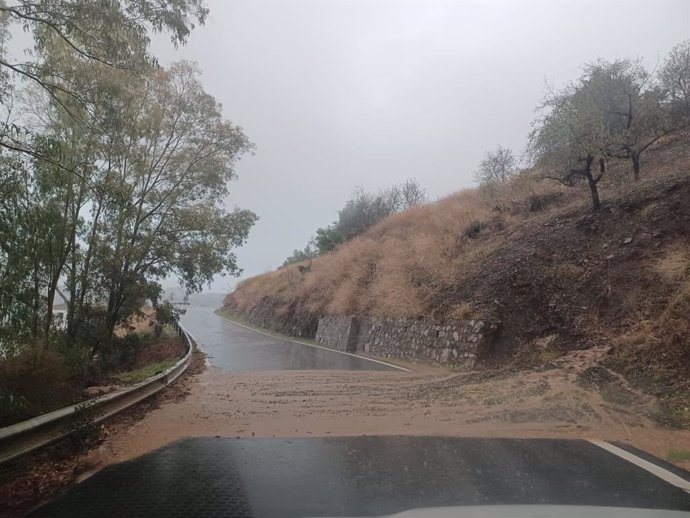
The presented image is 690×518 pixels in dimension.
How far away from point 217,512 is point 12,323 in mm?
6164

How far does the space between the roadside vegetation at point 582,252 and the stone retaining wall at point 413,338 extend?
0.42 m

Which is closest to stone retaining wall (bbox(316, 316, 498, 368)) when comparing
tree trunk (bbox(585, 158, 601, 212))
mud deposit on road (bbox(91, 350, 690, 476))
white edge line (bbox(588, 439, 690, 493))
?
mud deposit on road (bbox(91, 350, 690, 476))

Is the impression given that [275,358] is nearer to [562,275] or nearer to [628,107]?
[562,275]

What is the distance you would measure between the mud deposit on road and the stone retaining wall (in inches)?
152

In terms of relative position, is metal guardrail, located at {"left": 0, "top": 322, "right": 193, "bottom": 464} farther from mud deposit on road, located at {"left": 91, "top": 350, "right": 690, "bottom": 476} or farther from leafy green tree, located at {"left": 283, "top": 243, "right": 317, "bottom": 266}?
leafy green tree, located at {"left": 283, "top": 243, "right": 317, "bottom": 266}

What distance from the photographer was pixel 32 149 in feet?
28.7

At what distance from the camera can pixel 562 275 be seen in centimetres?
1644

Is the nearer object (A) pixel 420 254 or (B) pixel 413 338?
(B) pixel 413 338

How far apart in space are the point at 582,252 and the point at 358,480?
13594mm

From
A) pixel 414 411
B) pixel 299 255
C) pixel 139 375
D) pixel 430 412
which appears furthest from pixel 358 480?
pixel 299 255

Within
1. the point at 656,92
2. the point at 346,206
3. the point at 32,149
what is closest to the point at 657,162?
the point at 656,92

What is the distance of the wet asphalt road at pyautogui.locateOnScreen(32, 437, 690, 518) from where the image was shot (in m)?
4.75

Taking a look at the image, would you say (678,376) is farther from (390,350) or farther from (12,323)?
(390,350)

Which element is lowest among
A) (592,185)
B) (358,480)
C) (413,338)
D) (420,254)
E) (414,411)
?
(358,480)
